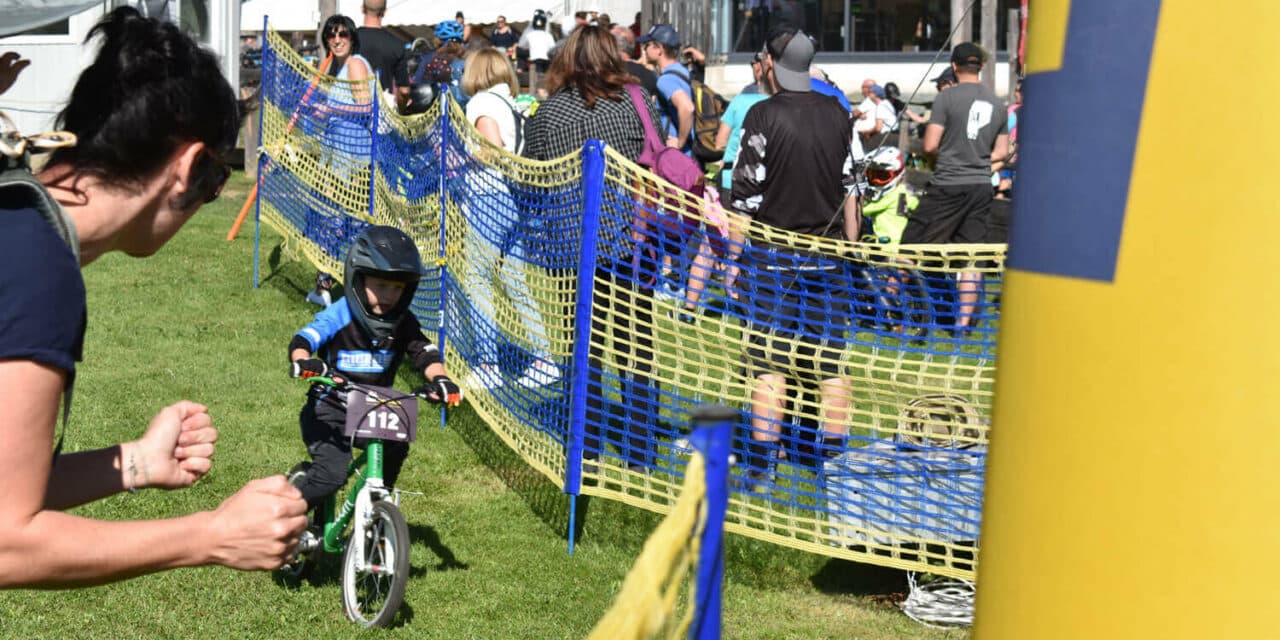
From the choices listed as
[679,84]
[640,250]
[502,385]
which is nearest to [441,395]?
[640,250]

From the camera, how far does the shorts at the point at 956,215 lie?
10359mm

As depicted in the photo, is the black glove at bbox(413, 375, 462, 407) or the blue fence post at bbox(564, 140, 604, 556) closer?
the black glove at bbox(413, 375, 462, 407)

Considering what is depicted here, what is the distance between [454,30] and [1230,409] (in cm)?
1276

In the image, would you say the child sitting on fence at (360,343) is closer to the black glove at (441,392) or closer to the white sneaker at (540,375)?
the black glove at (441,392)

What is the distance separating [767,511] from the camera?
6074 mm

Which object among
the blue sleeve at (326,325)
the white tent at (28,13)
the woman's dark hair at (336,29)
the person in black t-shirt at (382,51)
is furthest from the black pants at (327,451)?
the person in black t-shirt at (382,51)

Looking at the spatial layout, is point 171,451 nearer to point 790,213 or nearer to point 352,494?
point 352,494

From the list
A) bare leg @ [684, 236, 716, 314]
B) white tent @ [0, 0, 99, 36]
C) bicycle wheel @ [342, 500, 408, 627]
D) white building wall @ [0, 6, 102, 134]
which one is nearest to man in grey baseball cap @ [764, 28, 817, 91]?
bare leg @ [684, 236, 716, 314]

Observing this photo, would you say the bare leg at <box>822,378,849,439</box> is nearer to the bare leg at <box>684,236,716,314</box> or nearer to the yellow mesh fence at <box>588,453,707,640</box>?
the bare leg at <box>684,236,716,314</box>

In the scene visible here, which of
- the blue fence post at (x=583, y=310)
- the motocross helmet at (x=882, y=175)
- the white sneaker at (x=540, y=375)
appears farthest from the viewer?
the motocross helmet at (x=882, y=175)

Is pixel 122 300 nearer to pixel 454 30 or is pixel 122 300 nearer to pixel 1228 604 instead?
pixel 454 30

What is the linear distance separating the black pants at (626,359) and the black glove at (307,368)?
1276 mm

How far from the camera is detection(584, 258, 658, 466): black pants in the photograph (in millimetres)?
6172

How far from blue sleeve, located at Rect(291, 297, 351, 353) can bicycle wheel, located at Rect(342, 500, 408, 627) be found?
709 mm
